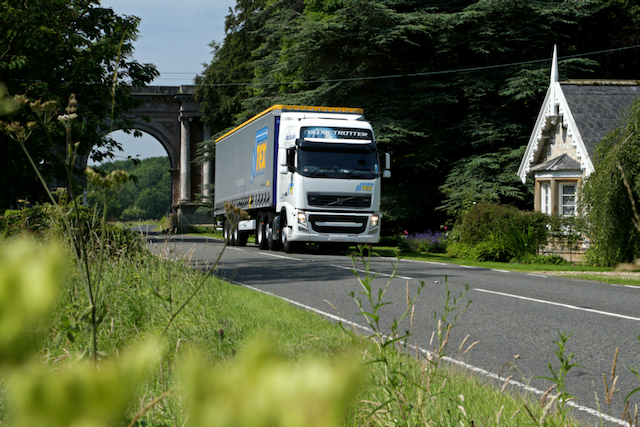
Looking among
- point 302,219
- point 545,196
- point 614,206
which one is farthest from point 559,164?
point 302,219

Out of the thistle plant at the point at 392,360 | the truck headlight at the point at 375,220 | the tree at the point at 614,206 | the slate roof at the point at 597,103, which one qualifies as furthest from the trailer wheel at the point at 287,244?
the thistle plant at the point at 392,360

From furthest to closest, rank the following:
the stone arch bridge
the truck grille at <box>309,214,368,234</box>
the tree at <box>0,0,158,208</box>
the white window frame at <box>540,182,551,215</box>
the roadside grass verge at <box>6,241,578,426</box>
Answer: the stone arch bridge < the white window frame at <box>540,182,551,215</box> < the truck grille at <box>309,214,368,234</box> < the tree at <box>0,0,158,208</box> < the roadside grass verge at <box>6,241,578,426</box>

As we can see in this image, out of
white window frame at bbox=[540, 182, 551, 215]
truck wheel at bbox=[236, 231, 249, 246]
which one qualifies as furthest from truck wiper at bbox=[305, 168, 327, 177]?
white window frame at bbox=[540, 182, 551, 215]

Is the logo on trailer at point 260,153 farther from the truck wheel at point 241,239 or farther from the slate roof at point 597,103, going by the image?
the slate roof at point 597,103

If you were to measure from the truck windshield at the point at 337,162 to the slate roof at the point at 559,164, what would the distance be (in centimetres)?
728

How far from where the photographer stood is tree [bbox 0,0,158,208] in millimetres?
11250

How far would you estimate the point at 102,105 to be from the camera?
13.2 meters

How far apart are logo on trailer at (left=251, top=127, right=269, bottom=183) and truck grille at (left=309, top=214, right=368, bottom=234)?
10.6ft

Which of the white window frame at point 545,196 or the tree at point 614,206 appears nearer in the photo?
the tree at point 614,206

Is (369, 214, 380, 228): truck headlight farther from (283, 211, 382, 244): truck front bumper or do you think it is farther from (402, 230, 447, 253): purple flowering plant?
(402, 230, 447, 253): purple flowering plant

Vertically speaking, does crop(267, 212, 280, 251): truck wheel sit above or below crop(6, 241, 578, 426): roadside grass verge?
above

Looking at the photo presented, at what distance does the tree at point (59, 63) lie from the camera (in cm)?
1125

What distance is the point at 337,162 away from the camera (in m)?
18.7

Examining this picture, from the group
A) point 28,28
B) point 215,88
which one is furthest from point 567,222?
point 215,88
